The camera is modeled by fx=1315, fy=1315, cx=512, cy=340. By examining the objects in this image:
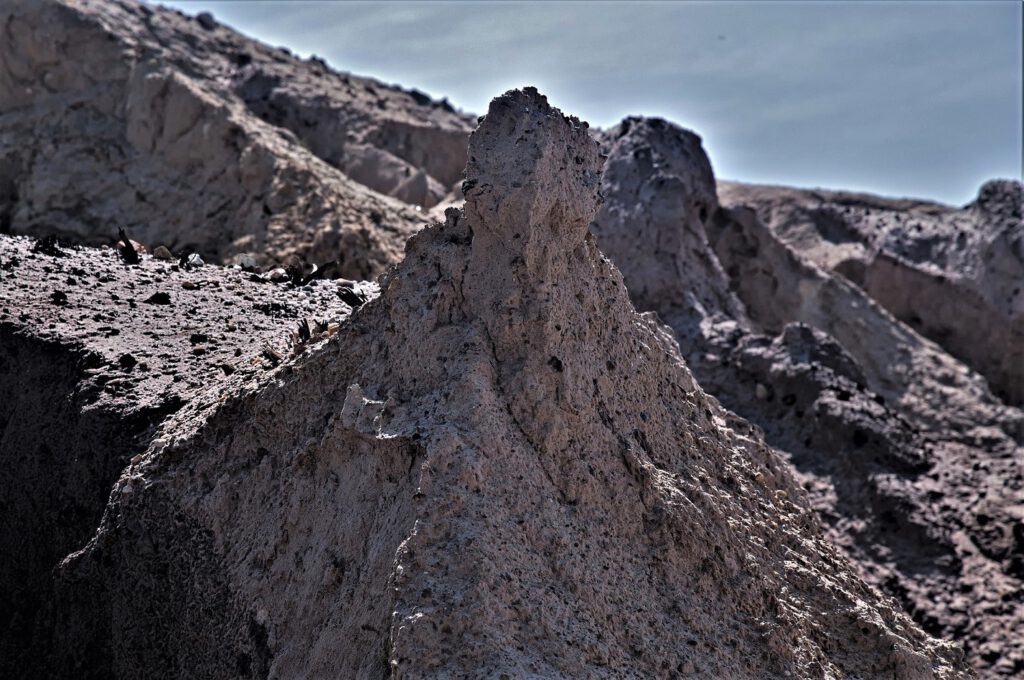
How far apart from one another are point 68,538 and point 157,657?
3.12ft

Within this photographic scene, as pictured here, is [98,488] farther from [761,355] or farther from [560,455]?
[761,355]

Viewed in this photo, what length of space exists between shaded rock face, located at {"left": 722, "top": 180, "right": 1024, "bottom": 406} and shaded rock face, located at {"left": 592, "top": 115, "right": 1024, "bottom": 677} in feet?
12.8

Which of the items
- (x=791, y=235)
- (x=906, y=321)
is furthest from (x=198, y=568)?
(x=791, y=235)

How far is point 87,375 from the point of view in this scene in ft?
20.1

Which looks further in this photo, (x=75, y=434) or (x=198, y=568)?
(x=75, y=434)

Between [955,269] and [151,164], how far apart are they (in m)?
9.64

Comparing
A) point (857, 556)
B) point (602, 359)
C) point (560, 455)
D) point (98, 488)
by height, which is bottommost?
point (857, 556)

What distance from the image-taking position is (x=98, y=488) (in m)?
5.64

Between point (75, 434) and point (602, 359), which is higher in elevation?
point (602, 359)

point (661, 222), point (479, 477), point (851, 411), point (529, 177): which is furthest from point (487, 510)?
point (661, 222)

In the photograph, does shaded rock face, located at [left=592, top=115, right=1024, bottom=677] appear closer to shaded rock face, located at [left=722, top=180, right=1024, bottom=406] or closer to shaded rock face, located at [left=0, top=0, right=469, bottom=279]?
shaded rock face, located at [left=0, top=0, right=469, bottom=279]

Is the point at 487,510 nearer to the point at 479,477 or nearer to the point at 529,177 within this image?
the point at 479,477

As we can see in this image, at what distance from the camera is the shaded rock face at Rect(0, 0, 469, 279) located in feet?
39.8

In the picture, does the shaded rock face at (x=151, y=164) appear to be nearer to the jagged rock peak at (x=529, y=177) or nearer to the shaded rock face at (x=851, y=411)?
the shaded rock face at (x=851, y=411)
